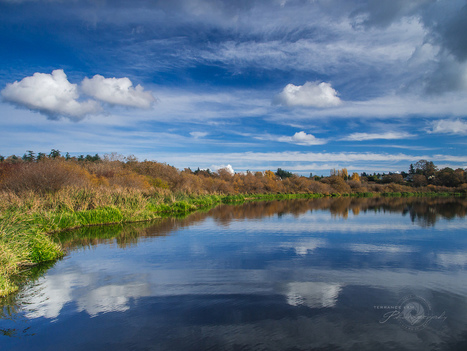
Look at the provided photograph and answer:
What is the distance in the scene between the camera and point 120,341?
5426 millimetres

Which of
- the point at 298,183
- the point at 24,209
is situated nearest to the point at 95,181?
the point at 24,209

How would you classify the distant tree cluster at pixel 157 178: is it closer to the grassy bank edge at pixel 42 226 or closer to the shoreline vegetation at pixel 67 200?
the shoreline vegetation at pixel 67 200

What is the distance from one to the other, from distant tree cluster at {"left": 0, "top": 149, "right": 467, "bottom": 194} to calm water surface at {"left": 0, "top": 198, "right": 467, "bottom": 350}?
1065cm

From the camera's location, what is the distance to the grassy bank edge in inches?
320

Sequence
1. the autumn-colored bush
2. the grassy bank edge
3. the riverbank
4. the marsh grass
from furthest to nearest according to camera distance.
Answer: the autumn-colored bush → the riverbank → the grassy bank edge → the marsh grass

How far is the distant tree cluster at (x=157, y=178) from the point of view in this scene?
2128cm

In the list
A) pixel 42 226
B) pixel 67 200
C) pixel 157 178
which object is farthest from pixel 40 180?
pixel 157 178

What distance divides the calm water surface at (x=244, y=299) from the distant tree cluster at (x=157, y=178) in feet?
34.9

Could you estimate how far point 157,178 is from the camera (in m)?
39.7

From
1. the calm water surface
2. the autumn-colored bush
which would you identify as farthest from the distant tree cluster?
the calm water surface

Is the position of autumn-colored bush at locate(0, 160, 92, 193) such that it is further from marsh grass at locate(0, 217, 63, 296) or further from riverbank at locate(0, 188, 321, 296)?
marsh grass at locate(0, 217, 63, 296)

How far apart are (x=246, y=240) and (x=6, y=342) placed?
10688 millimetres

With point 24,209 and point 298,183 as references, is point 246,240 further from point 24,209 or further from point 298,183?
point 298,183

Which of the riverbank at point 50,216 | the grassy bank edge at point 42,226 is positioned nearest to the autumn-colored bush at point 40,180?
the riverbank at point 50,216
